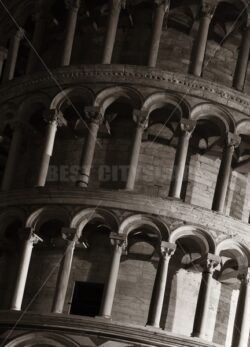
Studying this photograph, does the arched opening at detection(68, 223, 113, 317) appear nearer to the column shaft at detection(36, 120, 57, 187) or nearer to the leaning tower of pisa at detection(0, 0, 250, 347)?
the leaning tower of pisa at detection(0, 0, 250, 347)

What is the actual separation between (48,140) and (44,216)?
6.17 feet

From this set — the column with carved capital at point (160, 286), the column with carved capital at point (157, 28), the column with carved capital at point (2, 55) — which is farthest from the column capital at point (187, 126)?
the column with carved capital at point (2, 55)

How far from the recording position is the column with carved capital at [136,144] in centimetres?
2567

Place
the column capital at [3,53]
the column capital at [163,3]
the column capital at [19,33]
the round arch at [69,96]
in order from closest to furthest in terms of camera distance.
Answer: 1. the round arch at [69,96]
2. the column capital at [163,3]
3. the column capital at [19,33]
4. the column capital at [3,53]

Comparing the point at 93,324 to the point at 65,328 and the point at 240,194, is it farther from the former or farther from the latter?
the point at 240,194

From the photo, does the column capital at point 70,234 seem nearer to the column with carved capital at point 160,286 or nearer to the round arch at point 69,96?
the column with carved capital at point 160,286

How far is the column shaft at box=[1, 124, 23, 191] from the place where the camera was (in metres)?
27.0

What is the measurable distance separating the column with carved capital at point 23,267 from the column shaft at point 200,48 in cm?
553

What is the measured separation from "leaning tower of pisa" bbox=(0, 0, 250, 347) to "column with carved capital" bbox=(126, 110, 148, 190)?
3 centimetres

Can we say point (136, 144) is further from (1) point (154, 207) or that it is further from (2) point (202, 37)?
(2) point (202, 37)

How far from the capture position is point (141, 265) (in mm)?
25938

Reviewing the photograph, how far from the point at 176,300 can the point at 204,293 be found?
1.08m

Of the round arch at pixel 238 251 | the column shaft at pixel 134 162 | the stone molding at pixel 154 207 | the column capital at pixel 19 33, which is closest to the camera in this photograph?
the stone molding at pixel 154 207

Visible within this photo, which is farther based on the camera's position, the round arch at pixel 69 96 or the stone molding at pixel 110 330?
the round arch at pixel 69 96
